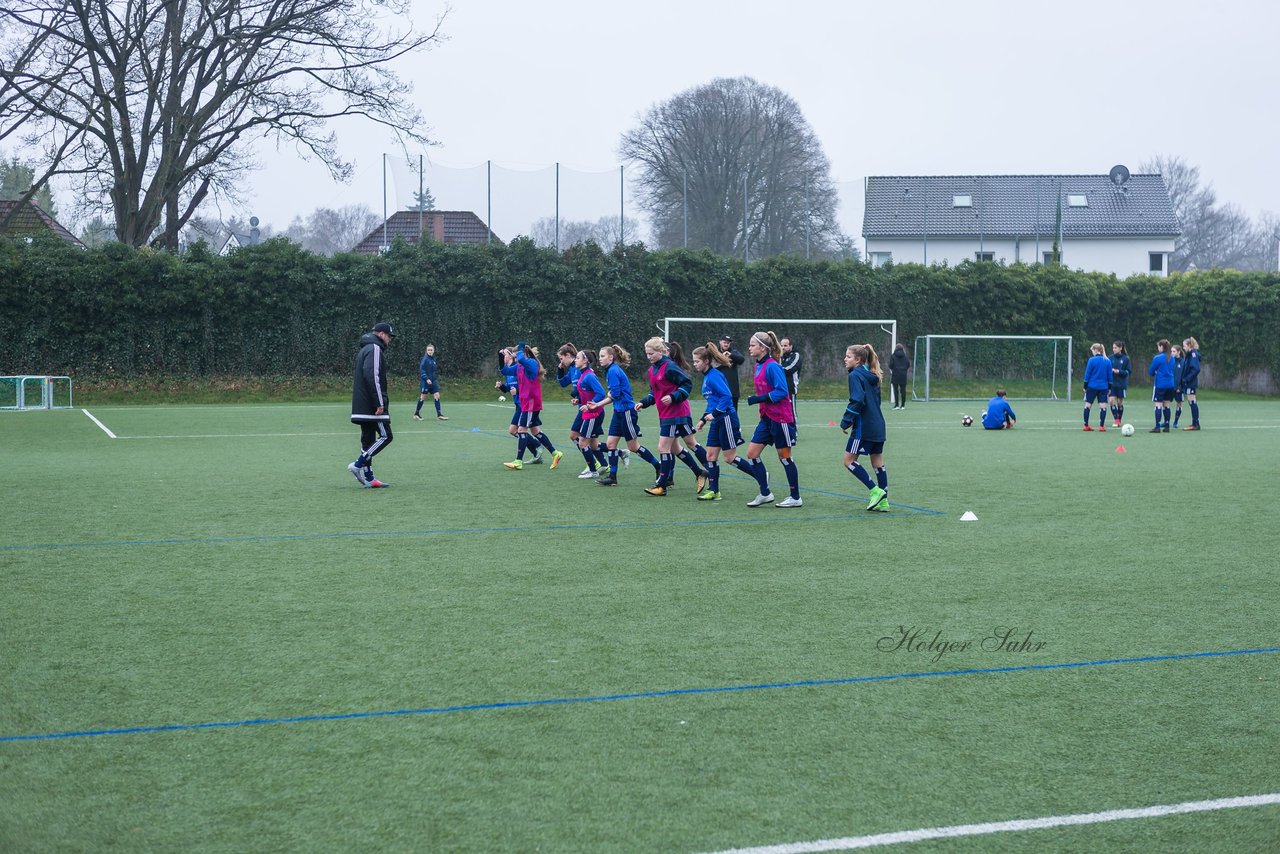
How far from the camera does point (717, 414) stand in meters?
12.2

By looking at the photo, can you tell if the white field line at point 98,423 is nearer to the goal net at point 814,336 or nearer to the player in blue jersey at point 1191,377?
the goal net at point 814,336

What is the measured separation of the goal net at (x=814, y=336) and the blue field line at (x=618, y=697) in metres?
33.3

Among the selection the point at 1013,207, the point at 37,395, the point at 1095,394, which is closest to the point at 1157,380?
the point at 1095,394

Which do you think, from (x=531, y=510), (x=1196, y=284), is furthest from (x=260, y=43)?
(x=1196, y=284)

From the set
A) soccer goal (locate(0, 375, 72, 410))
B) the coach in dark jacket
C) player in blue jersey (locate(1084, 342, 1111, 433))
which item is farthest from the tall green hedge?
the coach in dark jacket

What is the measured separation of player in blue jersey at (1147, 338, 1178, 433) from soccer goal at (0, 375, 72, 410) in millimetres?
24838

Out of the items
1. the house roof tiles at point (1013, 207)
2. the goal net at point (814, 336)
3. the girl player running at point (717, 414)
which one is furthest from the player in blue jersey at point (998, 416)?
the house roof tiles at point (1013, 207)

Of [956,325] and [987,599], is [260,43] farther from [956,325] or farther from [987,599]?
[987,599]

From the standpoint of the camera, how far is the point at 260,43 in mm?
36562

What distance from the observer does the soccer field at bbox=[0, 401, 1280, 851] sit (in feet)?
13.1

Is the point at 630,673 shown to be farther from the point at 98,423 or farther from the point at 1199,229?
the point at 1199,229

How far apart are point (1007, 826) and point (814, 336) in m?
37.5

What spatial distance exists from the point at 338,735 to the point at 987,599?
4286 millimetres

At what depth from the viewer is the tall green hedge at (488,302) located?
1357 inches
